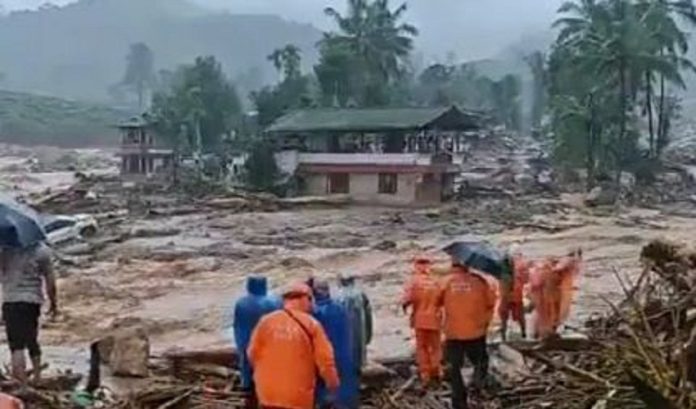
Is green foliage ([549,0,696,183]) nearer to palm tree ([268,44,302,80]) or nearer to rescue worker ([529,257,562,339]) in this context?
palm tree ([268,44,302,80])

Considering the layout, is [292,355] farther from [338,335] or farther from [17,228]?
[17,228]

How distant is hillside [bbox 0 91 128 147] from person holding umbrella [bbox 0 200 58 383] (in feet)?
329

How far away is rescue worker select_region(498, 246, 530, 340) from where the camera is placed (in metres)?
13.4

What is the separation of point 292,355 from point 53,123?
11578cm

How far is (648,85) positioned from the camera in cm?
5434

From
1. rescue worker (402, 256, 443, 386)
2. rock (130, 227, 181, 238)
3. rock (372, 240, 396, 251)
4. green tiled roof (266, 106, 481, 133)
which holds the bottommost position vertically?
rock (130, 227, 181, 238)

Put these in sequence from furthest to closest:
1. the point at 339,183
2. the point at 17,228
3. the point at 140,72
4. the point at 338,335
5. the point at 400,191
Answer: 1. the point at 140,72
2. the point at 339,183
3. the point at 400,191
4. the point at 17,228
5. the point at 338,335

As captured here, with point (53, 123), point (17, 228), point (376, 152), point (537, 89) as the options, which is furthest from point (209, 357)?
point (53, 123)

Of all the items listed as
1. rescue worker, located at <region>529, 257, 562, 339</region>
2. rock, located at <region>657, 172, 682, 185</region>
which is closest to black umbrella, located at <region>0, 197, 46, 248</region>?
rescue worker, located at <region>529, 257, 562, 339</region>

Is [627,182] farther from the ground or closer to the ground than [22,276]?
closer to the ground

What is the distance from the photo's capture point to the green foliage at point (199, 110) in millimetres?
61688

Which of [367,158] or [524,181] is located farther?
[524,181]

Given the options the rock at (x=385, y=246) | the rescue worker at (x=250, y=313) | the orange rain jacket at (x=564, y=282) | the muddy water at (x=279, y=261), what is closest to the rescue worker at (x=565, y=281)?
the orange rain jacket at (x=564, y=282)

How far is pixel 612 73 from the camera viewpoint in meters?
53.2
